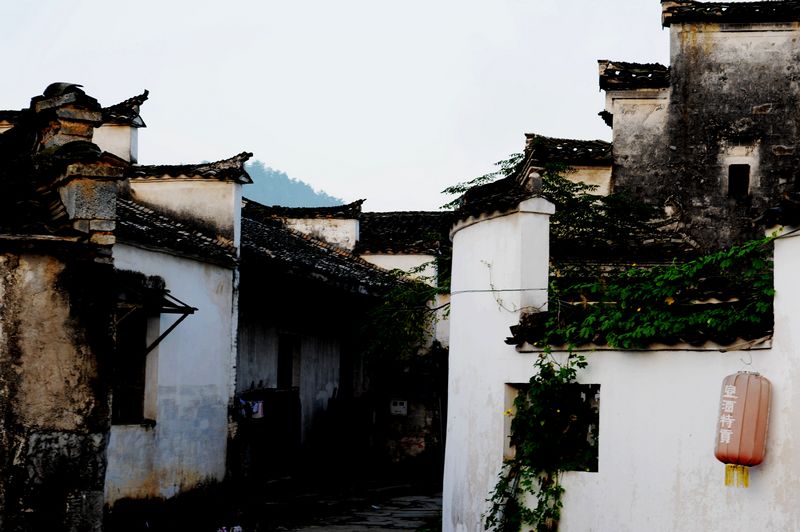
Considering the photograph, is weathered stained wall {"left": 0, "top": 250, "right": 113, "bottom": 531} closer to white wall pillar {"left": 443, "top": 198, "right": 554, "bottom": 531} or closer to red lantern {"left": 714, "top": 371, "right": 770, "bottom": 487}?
white wall pillar {"left": 443, "top": 198, "right": 554, "bottom": 531}

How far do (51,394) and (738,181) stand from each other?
12884mm

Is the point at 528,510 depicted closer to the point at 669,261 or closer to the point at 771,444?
the point at 771,444

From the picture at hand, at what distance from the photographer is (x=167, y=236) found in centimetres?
1688

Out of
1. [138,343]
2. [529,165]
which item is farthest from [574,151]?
Result: [138,343]

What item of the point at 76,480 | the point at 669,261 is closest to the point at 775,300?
the point at 76,480

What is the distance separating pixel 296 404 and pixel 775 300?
1401 centimetres

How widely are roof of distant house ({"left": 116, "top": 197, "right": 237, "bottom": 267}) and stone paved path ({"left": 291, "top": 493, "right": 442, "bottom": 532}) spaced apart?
4351mm

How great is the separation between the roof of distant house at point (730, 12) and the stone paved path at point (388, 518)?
8.95 metres

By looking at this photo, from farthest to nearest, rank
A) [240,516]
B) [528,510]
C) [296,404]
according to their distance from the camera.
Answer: [296,404], [240,516], [528,510]

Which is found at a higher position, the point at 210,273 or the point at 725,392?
the point at 210,273

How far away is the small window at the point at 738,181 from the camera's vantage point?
18.9 meters

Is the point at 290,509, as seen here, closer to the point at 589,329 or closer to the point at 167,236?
the point at 167,236

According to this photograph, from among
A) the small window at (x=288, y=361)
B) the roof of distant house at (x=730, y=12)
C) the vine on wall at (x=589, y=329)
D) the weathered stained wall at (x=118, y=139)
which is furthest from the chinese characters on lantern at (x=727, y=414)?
the small window at (x=288, y=361)

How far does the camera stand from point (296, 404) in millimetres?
22109
